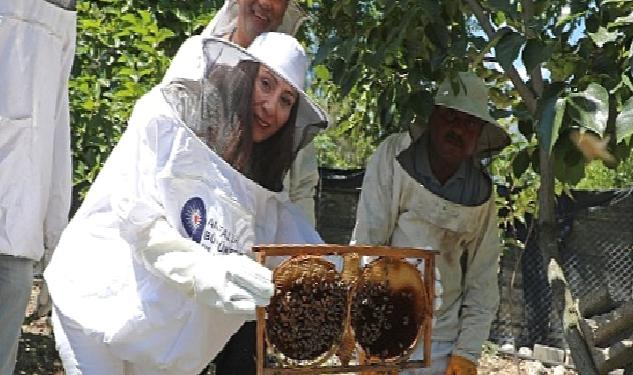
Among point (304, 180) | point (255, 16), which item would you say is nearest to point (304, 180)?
point (304, 180)

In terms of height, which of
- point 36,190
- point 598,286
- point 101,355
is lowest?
point 598,286

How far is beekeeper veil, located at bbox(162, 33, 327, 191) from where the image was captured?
1.90m

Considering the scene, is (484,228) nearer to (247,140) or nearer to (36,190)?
(247,140)

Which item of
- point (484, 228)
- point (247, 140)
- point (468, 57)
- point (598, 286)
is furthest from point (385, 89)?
point (598, 286)

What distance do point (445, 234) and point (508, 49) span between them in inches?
31.7

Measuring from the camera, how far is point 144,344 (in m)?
1.84

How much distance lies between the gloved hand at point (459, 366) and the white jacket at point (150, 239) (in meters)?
0.79

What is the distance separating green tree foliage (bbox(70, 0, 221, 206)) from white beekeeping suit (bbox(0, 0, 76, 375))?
1079 mm

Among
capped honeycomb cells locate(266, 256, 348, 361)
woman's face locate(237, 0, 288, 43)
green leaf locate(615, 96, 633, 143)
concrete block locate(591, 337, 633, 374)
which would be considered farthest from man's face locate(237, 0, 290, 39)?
concrete block locate(591, 337, 633, 374)

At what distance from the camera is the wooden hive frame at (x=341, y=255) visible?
1681 millimetres

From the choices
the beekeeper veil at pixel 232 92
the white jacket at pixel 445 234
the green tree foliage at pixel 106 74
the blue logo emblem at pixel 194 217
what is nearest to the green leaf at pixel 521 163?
the white jacket at pixel 445 234

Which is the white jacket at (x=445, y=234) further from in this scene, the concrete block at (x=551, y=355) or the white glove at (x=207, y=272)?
the concrete block at (x=551, y=355)

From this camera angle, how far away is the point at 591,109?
5.58 ft

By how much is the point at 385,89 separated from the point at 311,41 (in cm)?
134
